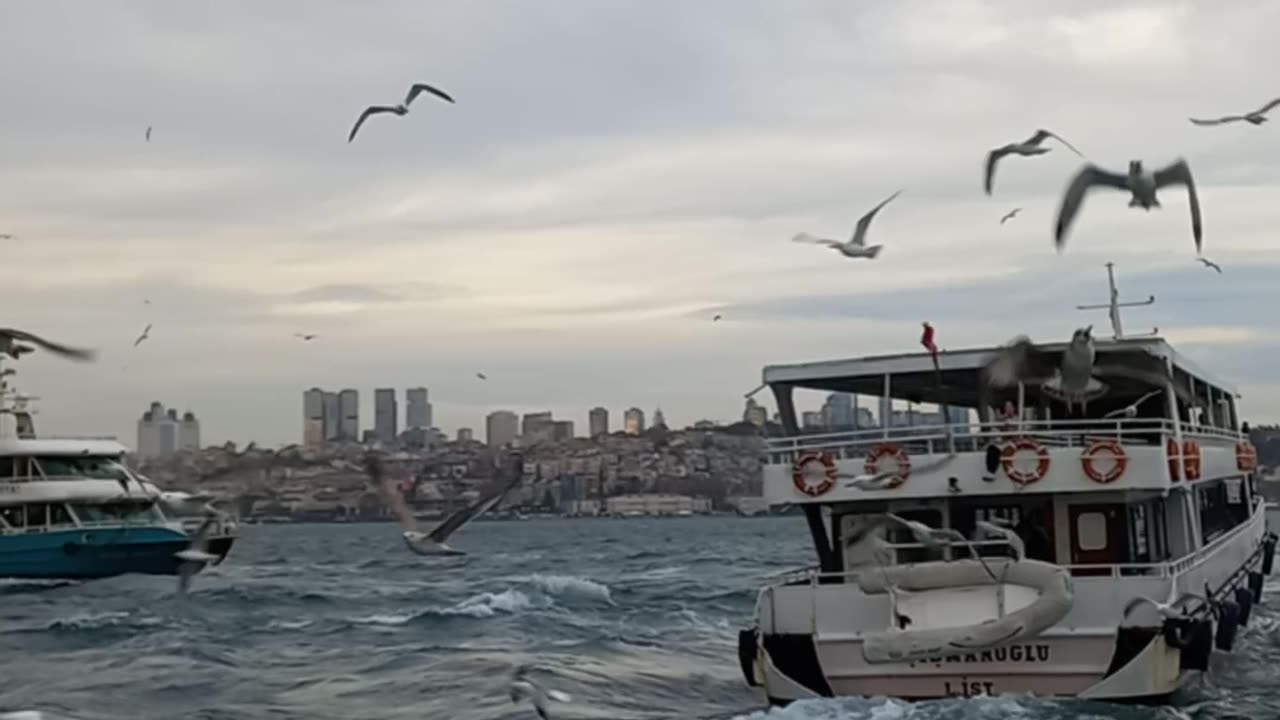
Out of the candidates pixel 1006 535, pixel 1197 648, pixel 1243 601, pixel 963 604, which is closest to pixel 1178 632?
pixel 1197 648

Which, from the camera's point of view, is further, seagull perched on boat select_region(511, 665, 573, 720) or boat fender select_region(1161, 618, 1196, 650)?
seagull perched on boat select_region(511, 665, 573, 720)

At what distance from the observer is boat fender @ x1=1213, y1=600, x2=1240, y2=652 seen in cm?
2402

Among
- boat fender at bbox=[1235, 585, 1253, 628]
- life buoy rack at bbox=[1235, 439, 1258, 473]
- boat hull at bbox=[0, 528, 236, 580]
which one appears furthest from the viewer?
boat hull at bbox=[0, 528, 236, 580]

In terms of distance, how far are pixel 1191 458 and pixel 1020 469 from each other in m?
4.10

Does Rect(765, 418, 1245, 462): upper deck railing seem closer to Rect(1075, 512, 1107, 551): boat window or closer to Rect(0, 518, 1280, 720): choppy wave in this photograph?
Rect(1075, 512, 1107, 551): boat window

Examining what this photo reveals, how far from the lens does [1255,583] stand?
3584cm

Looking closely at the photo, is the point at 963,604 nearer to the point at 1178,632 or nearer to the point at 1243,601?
the point at 1178,632

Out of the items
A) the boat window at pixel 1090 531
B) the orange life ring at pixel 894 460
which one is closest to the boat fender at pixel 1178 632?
the boat window at pixel 1090 531

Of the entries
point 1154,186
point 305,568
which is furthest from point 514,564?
point 1154,186

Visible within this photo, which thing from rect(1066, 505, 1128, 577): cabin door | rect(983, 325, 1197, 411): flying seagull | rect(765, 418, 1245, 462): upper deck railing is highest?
rect(983, 325, 1197, 411): flying seagull

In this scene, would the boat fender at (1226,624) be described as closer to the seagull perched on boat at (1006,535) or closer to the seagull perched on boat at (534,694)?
the seagull perched on boat at (1006,535)

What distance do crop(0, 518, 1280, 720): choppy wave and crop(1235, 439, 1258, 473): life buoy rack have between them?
3097mm

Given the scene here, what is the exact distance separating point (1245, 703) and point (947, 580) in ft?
21.4

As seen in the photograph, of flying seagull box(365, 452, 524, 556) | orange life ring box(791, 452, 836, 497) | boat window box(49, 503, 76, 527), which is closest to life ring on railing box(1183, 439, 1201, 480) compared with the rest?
orange life ring box(791, 452, 836, 497)
